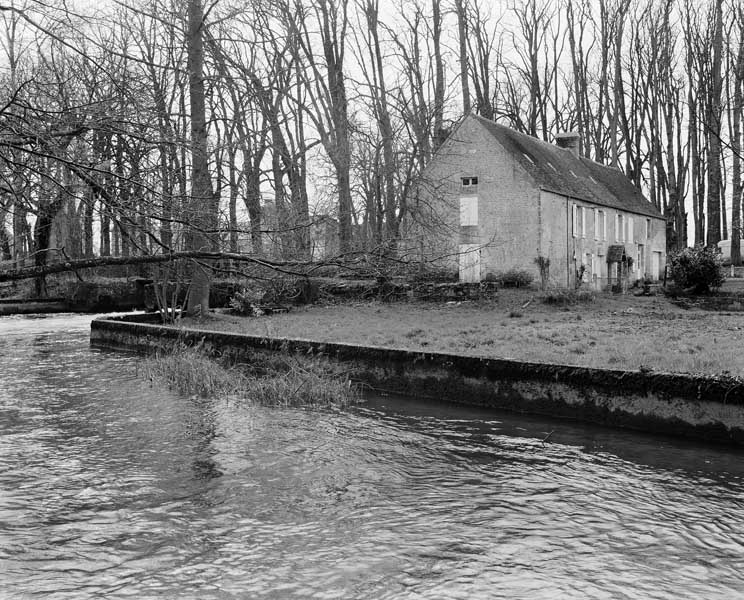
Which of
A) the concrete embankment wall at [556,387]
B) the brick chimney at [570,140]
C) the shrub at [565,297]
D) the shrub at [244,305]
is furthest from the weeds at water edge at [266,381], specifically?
the brick chimney at [570,140]

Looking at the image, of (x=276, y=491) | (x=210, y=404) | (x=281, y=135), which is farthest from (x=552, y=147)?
(x=276, y=491)

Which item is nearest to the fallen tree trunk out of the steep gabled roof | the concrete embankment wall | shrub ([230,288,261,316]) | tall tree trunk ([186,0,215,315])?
the concrete embankment wall

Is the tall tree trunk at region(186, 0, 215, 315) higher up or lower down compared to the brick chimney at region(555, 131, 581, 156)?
lower down

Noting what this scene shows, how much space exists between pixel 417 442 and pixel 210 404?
3592 mm

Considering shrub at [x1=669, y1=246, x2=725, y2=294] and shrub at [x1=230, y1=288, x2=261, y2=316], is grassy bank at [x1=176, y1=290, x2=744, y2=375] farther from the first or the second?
shrub at [x1=669, y1=246, x2=725, y2=294]

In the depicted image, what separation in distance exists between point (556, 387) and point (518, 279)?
58.3 feet

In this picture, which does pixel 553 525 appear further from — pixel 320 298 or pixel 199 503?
pixel 320 298

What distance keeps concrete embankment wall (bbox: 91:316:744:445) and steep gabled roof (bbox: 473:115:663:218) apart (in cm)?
1744

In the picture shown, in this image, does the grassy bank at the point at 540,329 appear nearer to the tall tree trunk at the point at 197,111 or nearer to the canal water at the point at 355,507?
the tall tree trunk at the point at 197,111

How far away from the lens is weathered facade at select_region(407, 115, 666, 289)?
27.2 meters

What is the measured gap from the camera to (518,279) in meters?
27.0

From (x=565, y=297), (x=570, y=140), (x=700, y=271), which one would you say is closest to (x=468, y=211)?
(x=565, y=297)

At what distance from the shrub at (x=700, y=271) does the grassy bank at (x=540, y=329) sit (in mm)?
1254

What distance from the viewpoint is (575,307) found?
2173cm
